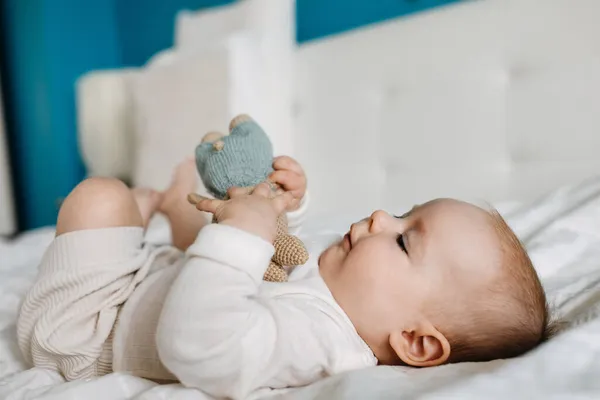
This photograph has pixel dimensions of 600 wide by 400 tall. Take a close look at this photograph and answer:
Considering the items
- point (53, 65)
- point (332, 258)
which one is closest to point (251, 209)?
point (332, 258)

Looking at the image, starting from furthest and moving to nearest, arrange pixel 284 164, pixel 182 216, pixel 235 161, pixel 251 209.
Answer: pixel 182 216 < pixel 284 164 < pixel 235 161 < pixel 251 209

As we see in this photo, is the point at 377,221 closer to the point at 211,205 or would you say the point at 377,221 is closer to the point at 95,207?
the point at 211,205

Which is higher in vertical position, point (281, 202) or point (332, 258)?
point (281, 202)

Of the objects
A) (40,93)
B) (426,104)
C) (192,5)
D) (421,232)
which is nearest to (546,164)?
(426,104)

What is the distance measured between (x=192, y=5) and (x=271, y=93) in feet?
3.25

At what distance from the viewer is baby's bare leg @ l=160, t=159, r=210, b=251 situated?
1.15 meters

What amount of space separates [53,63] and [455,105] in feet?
7.34

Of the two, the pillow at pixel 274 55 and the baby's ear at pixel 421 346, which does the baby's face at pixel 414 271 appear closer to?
the baby's ear at pixel 421 346

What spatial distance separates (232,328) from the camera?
0.63 meters

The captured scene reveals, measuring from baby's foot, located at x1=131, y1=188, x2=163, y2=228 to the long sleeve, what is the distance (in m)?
0.53

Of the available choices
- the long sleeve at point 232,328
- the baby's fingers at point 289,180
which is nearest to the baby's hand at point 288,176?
Result: the baby's fingers at point 289,180

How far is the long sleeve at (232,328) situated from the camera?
626 millimetres

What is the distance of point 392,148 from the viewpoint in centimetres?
169

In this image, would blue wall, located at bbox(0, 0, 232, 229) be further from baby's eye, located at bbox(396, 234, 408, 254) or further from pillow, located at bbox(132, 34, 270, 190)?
baby's eye, located at bbox(396, 234, 408, 254)
